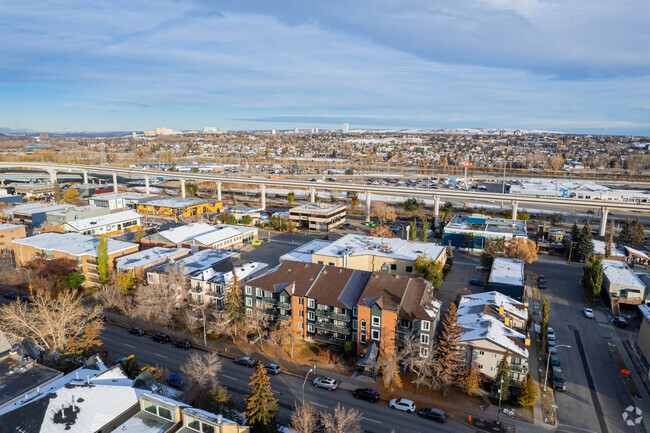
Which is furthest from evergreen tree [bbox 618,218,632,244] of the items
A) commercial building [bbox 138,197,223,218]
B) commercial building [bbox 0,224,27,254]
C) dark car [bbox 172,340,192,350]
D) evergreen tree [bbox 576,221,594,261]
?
commercial building [bbox 0,224,27,254]

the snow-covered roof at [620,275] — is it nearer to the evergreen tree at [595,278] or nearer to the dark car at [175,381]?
the evergreen tree at [595,278]

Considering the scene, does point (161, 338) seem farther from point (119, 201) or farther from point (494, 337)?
point (119, 201)

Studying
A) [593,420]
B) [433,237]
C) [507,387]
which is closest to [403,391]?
[507,387]

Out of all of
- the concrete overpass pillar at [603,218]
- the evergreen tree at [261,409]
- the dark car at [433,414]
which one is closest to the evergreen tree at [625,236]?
the concrete overpass pillar at [603,218]

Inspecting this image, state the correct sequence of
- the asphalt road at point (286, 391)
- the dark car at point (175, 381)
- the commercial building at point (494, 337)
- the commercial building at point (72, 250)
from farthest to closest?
the commercial building at point (72, 250)
the dark car at point (175, 381)
the commercial building at point (494, 337)
the asphalt road at point (286, 391)

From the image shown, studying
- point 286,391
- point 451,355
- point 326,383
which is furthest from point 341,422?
point 451,355
